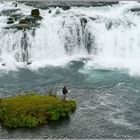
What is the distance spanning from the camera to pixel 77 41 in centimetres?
6862

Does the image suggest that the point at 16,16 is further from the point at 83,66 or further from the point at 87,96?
the point at 87,96

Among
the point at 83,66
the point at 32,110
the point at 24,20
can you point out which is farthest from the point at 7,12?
the point at 32,110

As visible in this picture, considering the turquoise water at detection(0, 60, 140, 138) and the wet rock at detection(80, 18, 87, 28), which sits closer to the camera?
the turquoise water at detection(0, 60, 140, 138)

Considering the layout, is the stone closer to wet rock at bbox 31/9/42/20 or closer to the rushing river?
wet rock at bbox 31/9/42/20

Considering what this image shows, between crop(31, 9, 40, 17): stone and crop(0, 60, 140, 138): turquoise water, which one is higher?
crop(31, 9, 40, 17): stone

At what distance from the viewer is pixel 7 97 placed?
5250 cm

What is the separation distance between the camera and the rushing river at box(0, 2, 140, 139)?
153 ft

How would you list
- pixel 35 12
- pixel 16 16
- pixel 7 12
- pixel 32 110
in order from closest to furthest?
pixel 32 110 < pixel 35 12 < pixel 16 16 < pixel 7 12

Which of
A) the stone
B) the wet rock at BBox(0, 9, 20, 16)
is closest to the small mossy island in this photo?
the stone

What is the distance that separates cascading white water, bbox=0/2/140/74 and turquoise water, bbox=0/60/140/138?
361 centimetres

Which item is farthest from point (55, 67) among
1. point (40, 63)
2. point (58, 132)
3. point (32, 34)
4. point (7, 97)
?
point (58, 132)

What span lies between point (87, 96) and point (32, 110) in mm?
8344

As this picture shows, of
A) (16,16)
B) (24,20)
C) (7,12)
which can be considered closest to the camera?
(24,20)

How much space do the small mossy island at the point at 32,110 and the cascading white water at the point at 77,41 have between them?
14191 mm
